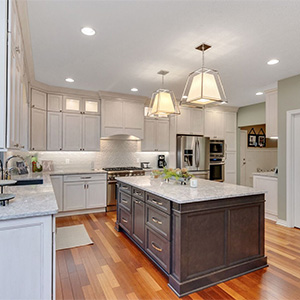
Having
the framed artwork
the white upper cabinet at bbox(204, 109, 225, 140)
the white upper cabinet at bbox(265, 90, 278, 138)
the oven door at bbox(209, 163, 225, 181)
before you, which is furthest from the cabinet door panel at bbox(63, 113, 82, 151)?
the framed artwork

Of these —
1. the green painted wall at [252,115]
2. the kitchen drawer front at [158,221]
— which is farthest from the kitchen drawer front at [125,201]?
the green painted wall at [252,115]

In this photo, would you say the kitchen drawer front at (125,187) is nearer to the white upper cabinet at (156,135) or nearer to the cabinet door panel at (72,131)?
the cabinet door panel at (72,131)

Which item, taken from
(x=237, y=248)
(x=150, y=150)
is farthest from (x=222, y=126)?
(x=237, y=248)

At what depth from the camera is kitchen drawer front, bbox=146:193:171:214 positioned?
2265mm

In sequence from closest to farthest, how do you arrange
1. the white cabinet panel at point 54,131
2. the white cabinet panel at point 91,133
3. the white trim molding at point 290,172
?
1. the white trim molding at point 290,172
2. the white cabinet panel at point 54,131
3. the white cabinet panel at point 91,133

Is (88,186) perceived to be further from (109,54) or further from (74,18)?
(74,18)

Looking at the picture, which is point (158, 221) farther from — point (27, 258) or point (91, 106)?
point (91, 106)

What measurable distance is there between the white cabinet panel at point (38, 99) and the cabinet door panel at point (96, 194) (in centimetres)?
188

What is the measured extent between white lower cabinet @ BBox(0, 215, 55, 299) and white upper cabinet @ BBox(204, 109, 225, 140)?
543 centimetres

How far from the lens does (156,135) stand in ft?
19.3

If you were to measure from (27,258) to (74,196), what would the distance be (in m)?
3.20

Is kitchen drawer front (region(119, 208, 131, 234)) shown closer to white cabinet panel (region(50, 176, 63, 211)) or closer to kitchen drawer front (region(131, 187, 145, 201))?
kitchen drawer front (region(131, 187, 145, 201))

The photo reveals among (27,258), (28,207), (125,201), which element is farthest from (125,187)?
(27,258)

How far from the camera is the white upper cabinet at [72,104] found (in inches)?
193
